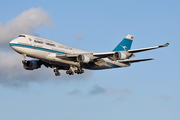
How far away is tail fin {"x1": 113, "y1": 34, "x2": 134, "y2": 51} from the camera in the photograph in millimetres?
70438

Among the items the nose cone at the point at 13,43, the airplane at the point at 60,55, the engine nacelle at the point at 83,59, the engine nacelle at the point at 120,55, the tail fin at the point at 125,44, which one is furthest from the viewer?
the tail fin at the point at 125,44

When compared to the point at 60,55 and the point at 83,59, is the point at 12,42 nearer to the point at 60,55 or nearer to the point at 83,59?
the point at 60,55

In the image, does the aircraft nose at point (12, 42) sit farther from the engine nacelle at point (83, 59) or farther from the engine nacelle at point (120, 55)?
the engine nacelle at point (120, 55)

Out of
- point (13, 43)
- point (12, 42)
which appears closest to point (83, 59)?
point (13, 43)

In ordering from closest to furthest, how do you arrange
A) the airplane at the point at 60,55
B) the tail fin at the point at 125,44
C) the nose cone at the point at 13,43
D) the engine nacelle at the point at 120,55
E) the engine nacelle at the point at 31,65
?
the nose cone at the point at 13,43 → the airplane at the point at 60,55 → the engine nacelle at the point at 120,55 → the engine nacelle at the point at 31,65 → the tail fin at the point at 125,44

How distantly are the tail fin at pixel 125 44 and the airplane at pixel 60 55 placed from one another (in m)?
4.88

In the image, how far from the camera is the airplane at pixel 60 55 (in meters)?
57.1

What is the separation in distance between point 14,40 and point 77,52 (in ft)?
40.1

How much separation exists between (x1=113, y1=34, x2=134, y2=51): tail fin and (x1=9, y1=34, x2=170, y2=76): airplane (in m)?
4.88

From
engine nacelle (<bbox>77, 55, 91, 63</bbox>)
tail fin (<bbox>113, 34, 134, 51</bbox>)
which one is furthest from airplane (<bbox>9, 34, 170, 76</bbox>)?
tail fin (<bbox>113, 34, 134, 51</bbox>)

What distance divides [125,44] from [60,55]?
1813cm

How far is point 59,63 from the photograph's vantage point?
6069cm

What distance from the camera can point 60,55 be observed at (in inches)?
2313

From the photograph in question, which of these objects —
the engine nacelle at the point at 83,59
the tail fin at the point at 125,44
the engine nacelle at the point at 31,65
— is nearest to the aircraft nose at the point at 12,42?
the engine nacelle at the point at 31,65
